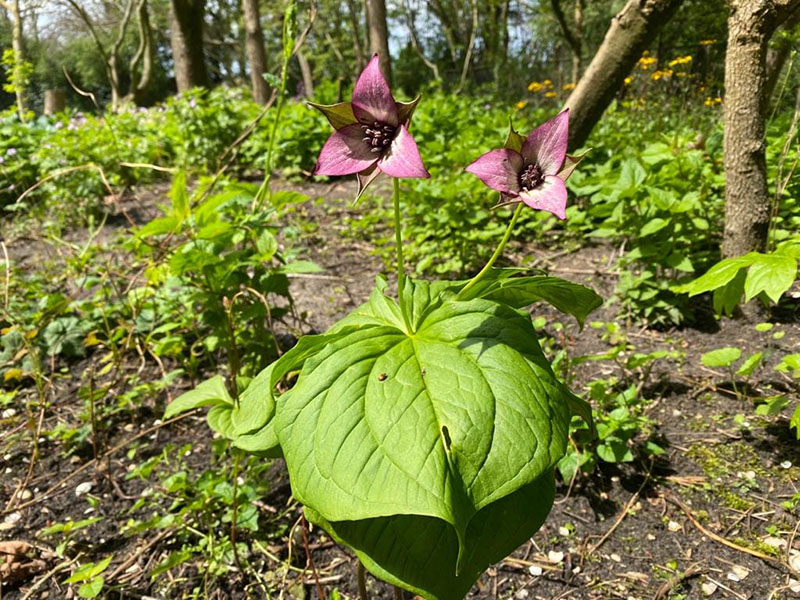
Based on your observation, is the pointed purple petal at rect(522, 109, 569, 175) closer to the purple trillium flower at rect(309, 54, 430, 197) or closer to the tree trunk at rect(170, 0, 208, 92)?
the purple trillium flower at rect(309, 54, 430, 197)

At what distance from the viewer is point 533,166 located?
101cm

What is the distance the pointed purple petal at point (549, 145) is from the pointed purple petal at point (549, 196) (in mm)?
28

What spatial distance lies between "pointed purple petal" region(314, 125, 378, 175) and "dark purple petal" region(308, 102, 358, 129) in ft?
0.06

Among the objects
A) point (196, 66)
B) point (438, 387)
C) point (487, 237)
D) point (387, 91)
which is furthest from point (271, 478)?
point (196, 66)

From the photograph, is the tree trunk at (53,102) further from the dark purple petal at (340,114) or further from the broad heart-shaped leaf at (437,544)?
the broad heart-shaped leaf at (437,544)

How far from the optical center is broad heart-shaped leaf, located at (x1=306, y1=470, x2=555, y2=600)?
0.97 meters

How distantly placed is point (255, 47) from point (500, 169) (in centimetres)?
991

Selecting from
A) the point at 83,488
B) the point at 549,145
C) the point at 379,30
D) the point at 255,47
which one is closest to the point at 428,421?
the point at 549,145

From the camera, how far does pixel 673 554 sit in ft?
4.97

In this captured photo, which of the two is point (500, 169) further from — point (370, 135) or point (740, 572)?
point (740, 572)

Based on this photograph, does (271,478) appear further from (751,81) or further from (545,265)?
(751,81)

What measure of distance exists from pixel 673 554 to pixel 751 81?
1799 millimetres

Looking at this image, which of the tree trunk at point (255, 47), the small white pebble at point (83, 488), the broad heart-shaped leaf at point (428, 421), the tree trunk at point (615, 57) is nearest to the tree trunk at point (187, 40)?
the tree trunk at point (255, 47)

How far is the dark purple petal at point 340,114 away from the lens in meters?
0.99
